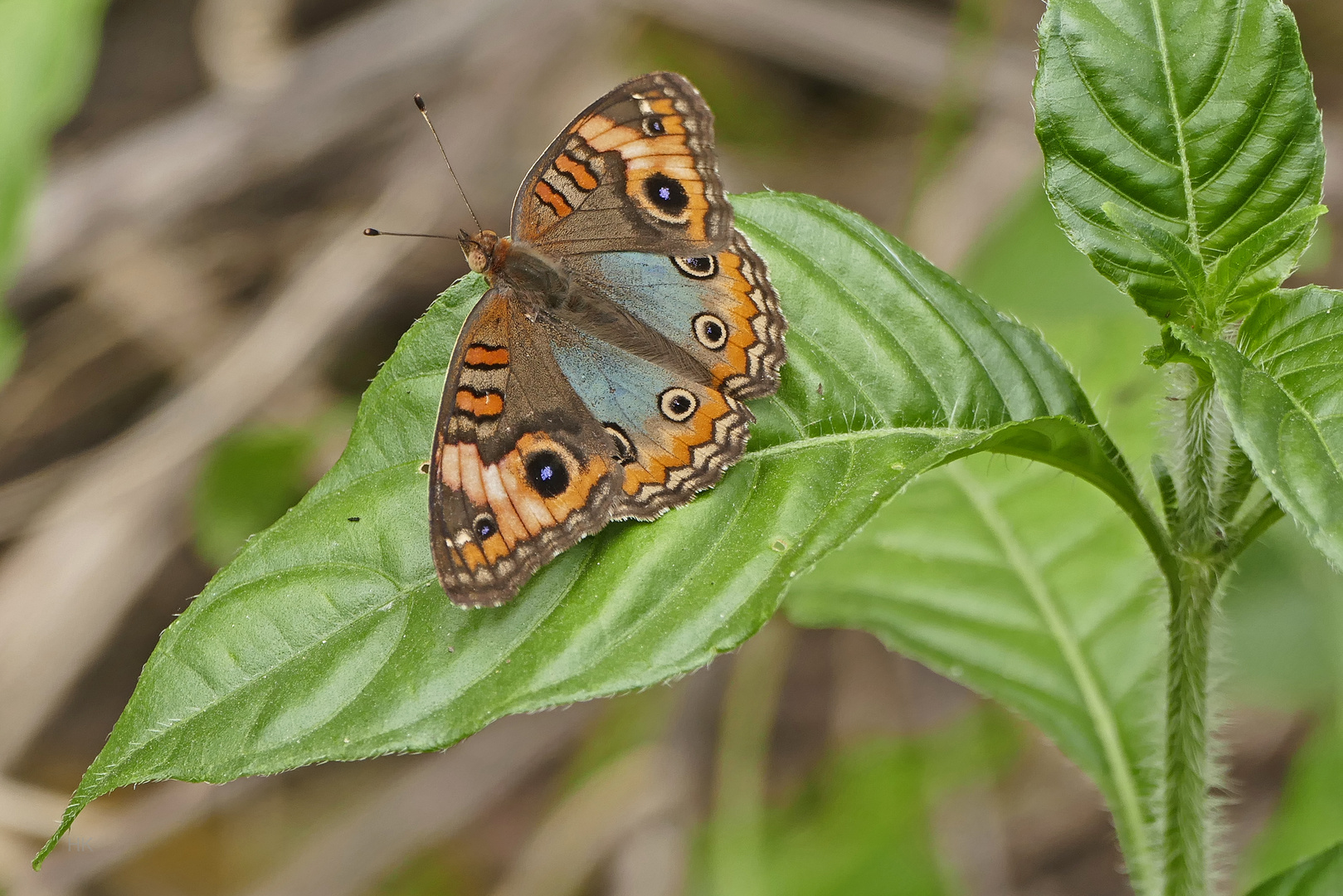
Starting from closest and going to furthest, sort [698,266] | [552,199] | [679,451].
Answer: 1. [679,451]
2. [698,266]
3. [552,199]

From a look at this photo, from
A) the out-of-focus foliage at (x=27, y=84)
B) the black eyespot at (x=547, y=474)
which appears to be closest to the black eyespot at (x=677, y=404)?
the black eyespot at (x=547, y=474)

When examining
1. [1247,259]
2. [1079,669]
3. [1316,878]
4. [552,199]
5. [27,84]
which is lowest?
[1316,878]

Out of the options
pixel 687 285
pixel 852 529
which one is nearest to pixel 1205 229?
pixel 852 529

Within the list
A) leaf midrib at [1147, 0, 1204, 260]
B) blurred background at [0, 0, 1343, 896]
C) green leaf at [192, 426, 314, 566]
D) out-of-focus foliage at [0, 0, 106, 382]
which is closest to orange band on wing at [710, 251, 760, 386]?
leaf midrib at [1147, 0, 1204, 260]

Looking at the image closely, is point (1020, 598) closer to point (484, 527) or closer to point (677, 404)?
point (677, 404)

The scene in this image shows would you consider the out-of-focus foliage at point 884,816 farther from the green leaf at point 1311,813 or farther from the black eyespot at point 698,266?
the black eyespot at point 698,266

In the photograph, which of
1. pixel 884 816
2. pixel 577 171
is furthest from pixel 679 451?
pixel 884 816

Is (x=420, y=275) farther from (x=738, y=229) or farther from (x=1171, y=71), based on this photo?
(x=1171, y=71)
